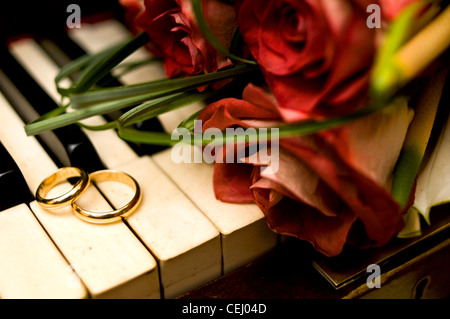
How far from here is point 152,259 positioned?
0.51m

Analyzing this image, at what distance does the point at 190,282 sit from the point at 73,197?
0.16 meters

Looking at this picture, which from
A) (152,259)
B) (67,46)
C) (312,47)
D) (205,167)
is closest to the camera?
(312,47)

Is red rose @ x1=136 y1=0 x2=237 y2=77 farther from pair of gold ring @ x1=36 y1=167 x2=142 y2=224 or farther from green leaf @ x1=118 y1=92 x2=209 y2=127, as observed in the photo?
pair of gold ring @ x1=36 y1=167 x2=142 y2=224

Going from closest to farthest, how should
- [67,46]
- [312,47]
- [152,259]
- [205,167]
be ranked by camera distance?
[312,47]
[152,259]
[205,167]
[67,46]

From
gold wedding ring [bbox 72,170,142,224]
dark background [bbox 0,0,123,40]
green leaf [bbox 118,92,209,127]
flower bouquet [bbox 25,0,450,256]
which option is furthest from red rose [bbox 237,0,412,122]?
dark background [bbox 0,0,123,40]

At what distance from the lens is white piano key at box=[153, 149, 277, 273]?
549 mm

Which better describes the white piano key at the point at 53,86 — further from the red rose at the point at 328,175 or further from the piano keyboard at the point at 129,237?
the red rose at the point at 328,175

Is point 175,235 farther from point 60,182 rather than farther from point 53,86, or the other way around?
point 53,86

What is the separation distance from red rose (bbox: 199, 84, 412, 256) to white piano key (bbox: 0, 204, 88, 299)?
0.64 feet

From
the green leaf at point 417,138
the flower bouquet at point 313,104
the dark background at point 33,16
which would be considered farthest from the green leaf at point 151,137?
the dark background at point 33,16

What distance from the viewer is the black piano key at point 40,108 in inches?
24.2

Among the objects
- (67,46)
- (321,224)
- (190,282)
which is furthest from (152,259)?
(67,46)

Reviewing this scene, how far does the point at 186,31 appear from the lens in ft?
1.75
